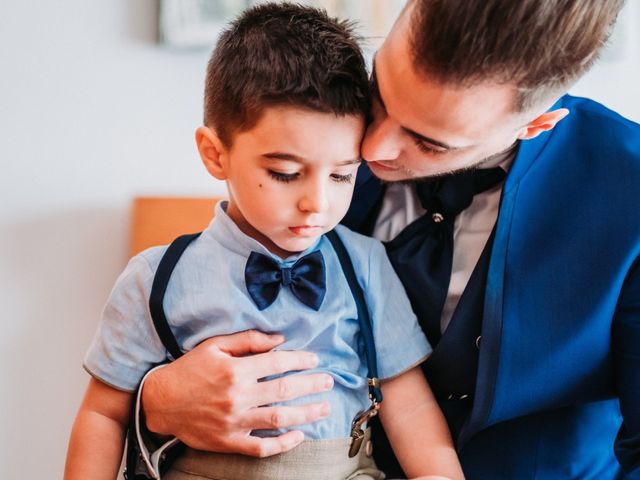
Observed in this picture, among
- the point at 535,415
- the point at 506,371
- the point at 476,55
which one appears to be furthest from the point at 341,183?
the point at 535,415

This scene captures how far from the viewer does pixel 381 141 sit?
1.05m

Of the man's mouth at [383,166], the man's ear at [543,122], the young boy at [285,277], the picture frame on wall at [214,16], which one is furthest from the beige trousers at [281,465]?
the picture frame on wall at [214,16]

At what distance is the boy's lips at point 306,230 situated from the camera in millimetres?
1085

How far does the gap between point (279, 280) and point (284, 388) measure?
0.17 metres

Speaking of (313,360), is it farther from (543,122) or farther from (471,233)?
(543,122)

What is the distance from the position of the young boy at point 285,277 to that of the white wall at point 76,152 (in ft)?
2.09

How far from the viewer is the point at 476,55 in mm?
939

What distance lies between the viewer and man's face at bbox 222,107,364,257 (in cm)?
102

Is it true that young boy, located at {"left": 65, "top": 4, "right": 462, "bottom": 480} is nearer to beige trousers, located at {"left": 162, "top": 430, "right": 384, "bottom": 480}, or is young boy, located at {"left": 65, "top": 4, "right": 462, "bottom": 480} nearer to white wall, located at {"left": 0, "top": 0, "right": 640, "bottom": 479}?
beige trousers, located at {"left": 162, "top": 430, "right": 384, "bottom": 480}

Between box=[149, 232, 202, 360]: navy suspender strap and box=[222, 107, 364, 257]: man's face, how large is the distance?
6.0 inches

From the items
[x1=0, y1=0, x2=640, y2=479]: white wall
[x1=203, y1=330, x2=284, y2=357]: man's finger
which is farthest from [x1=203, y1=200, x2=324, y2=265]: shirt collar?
[x1=0, y1=0, x2=640, y2=479]: white wall

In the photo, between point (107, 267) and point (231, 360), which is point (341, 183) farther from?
point (107, 267)

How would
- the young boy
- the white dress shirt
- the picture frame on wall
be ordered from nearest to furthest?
the young boy, the white dress shirt, the picture frame on wall

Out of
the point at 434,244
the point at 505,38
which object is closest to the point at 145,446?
the point at 434,244
